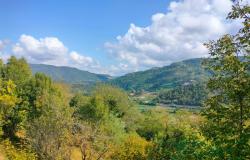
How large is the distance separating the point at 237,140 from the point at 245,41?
15.9 ft

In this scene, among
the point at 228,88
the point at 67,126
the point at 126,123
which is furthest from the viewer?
the point at 126,123

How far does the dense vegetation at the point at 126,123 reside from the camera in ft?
56.3

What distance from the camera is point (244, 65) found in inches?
682

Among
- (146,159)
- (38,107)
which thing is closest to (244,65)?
(146,159)

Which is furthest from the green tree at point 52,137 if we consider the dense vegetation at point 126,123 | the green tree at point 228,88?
the green tree at point 228,88

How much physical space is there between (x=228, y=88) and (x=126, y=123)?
8372 centimetres

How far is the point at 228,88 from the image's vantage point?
698 inches

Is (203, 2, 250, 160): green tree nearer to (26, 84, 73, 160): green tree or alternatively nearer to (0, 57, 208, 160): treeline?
(0, 57, 208, 160): treeline

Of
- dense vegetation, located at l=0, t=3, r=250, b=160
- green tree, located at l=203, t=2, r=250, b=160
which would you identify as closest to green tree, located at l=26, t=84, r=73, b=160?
dense vegetation, located at l=0, t=3, r=250, b=160

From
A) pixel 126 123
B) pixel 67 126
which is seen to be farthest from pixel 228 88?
pixel 126 123

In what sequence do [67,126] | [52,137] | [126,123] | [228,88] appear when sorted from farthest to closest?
[126,123] → [67,126] → [52,137] → [228,88]

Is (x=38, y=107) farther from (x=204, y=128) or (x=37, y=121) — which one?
(x=204, y=128)

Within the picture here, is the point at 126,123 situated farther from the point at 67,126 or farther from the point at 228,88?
the point at 228,88

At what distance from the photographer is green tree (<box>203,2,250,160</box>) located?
55.4ft
